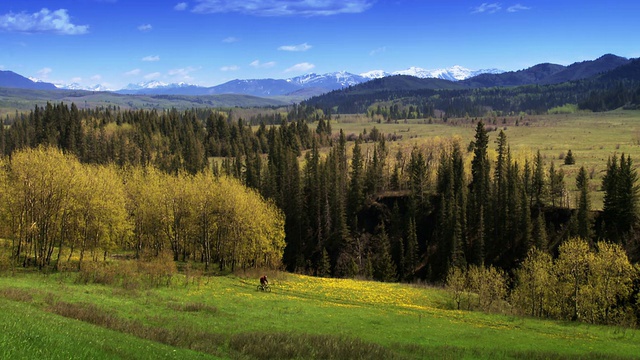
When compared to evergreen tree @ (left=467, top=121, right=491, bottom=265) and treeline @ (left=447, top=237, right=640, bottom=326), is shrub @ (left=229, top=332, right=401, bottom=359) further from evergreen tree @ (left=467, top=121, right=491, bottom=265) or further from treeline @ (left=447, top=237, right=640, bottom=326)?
evergreen tree @ (left=467, top=121, right=491, bottom=265)

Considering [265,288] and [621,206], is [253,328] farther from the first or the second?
[621,206]

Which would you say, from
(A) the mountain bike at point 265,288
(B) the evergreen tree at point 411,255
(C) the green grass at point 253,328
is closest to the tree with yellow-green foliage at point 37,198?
(C) the green grass at point 253,328

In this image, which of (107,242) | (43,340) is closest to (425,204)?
(107,242)

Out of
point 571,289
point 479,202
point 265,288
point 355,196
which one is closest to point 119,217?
point 265,288

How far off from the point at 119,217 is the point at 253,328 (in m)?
38.4

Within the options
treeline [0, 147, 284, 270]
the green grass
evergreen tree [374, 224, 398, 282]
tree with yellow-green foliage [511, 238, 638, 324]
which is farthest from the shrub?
evergreen tree [374, 224, 398, 282]

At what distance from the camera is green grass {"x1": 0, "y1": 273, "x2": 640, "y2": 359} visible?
24.6m

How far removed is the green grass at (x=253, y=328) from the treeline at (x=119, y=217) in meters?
12.1

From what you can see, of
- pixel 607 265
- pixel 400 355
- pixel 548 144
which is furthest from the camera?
pixel 548 144

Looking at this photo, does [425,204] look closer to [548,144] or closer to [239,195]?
[239,195]

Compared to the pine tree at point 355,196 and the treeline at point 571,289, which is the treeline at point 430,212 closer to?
the pine tree at point 355,196

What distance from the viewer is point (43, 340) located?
20578 millimetres

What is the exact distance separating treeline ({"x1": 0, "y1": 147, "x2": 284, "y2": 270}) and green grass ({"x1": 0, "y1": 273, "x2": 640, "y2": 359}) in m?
12.1

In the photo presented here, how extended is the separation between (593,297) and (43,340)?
211ft
